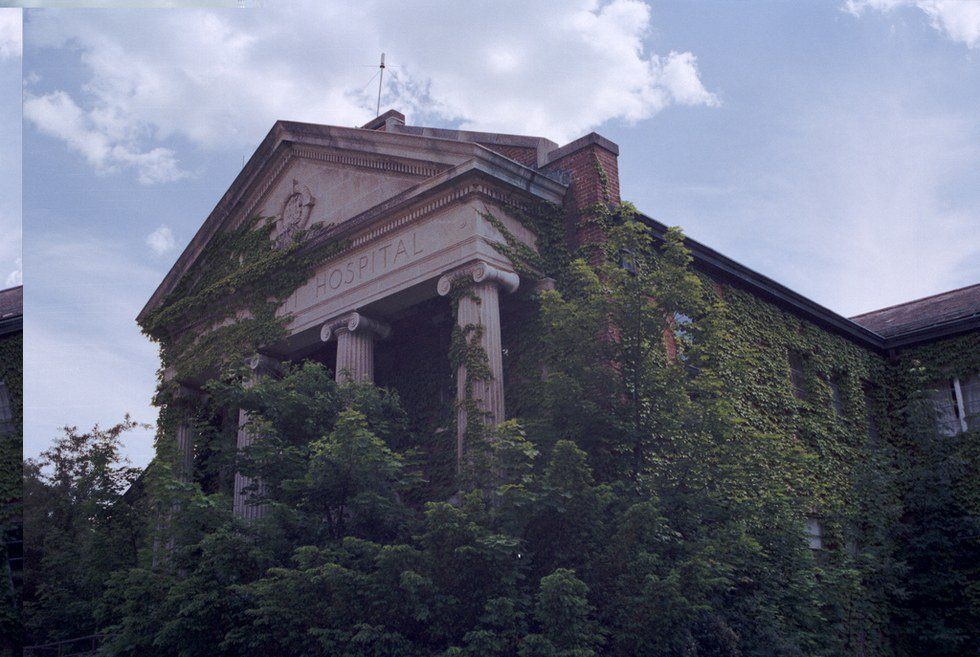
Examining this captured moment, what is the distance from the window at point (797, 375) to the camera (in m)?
24.9

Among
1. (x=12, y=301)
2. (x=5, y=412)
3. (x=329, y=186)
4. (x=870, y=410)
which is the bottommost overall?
(x=5, y=412)

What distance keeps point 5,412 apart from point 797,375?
18.9 m

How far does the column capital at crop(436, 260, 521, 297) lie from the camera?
17.6 metres

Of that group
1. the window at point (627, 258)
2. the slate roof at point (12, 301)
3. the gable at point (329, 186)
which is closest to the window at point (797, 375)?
the window at point (627, 258)

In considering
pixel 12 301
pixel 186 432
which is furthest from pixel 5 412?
pixel 186 432

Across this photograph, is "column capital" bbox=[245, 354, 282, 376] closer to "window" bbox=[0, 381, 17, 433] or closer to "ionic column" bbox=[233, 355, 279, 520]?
"ionic column" bbox=[233, 355, 279, 520]

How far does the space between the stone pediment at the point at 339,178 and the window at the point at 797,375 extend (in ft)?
31.3

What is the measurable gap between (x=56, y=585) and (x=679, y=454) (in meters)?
10.0

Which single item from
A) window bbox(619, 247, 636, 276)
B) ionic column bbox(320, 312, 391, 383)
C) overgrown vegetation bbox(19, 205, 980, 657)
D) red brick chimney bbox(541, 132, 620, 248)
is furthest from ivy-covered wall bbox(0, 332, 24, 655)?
red brick chimney bbox(541, 132, 620, 248)

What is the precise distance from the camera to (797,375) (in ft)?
82.4

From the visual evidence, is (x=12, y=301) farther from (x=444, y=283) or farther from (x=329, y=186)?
(x=329, y=186)

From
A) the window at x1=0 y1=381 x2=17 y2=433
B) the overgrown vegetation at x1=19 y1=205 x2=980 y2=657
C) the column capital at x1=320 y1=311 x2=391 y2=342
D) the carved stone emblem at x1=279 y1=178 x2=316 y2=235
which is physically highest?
the carved stone emblem at x1=279 y1=178 x2=316 y2=235

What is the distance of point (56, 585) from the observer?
587 inches

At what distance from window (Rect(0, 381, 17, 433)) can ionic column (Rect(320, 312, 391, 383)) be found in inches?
256
